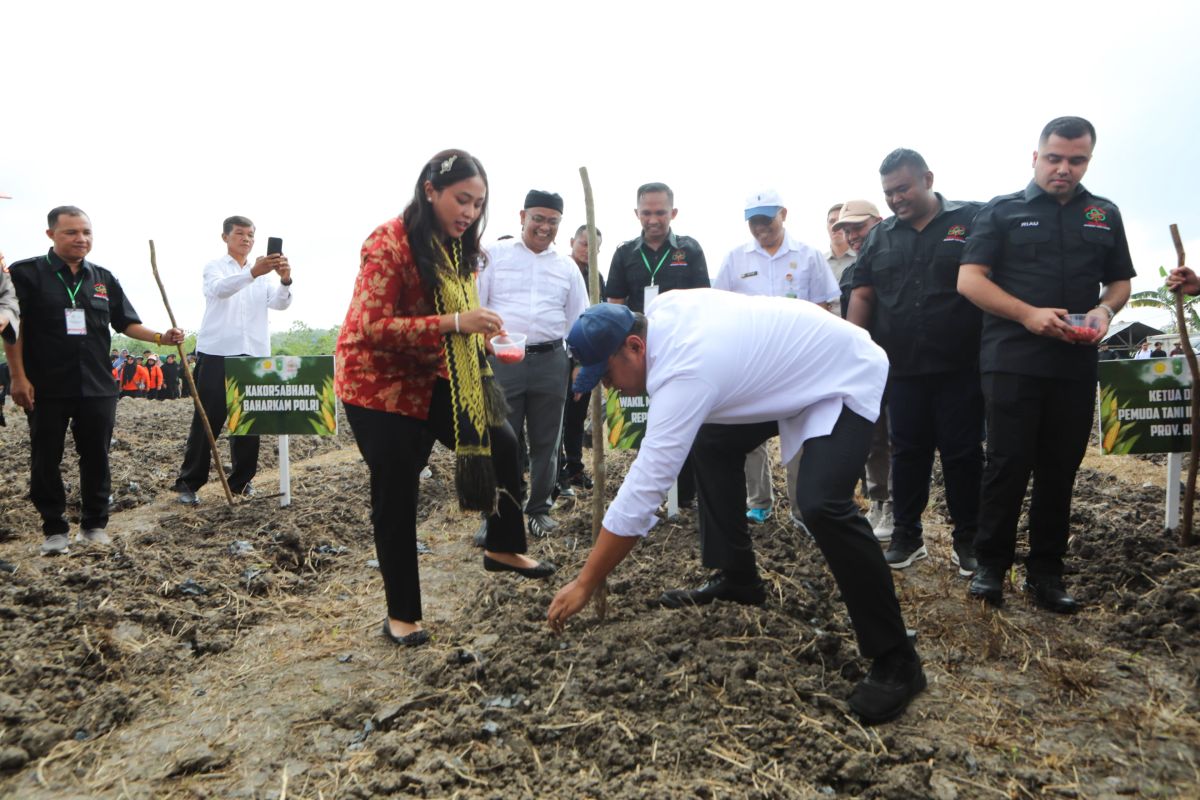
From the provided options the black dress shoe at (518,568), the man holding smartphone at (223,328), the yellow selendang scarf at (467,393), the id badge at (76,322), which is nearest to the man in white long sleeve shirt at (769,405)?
the yellow selendang scarf at (467,393)

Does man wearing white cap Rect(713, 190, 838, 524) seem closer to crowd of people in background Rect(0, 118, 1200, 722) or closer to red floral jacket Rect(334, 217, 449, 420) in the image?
crowd of people in background Rect(0, 118, 1200, 722)

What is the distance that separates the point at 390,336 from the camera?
2.86 metres

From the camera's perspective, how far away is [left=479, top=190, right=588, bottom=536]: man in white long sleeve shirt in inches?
184

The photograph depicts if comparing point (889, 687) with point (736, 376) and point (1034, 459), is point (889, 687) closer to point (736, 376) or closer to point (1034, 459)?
point (736, 376)

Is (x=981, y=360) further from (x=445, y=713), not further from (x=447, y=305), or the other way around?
(x=445, y=713)

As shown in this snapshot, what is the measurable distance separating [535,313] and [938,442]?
2.31 m

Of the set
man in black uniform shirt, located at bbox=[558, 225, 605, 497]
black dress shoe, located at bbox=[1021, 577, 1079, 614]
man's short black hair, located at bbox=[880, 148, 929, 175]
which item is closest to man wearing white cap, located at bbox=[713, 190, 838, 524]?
man's short black hair, located at bbox=[880, 148, 929, 175]

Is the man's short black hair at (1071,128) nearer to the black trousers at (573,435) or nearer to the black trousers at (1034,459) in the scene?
the black trousers at (1034,459)

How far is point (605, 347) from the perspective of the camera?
2.45 metres

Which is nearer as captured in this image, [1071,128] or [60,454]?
[1071,128]

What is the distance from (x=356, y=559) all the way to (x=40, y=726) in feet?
7.33

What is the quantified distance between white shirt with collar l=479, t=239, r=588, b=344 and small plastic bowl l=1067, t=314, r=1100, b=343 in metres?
2.66

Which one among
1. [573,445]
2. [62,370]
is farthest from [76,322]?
[573,445]

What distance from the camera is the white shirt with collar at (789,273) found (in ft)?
15.2
